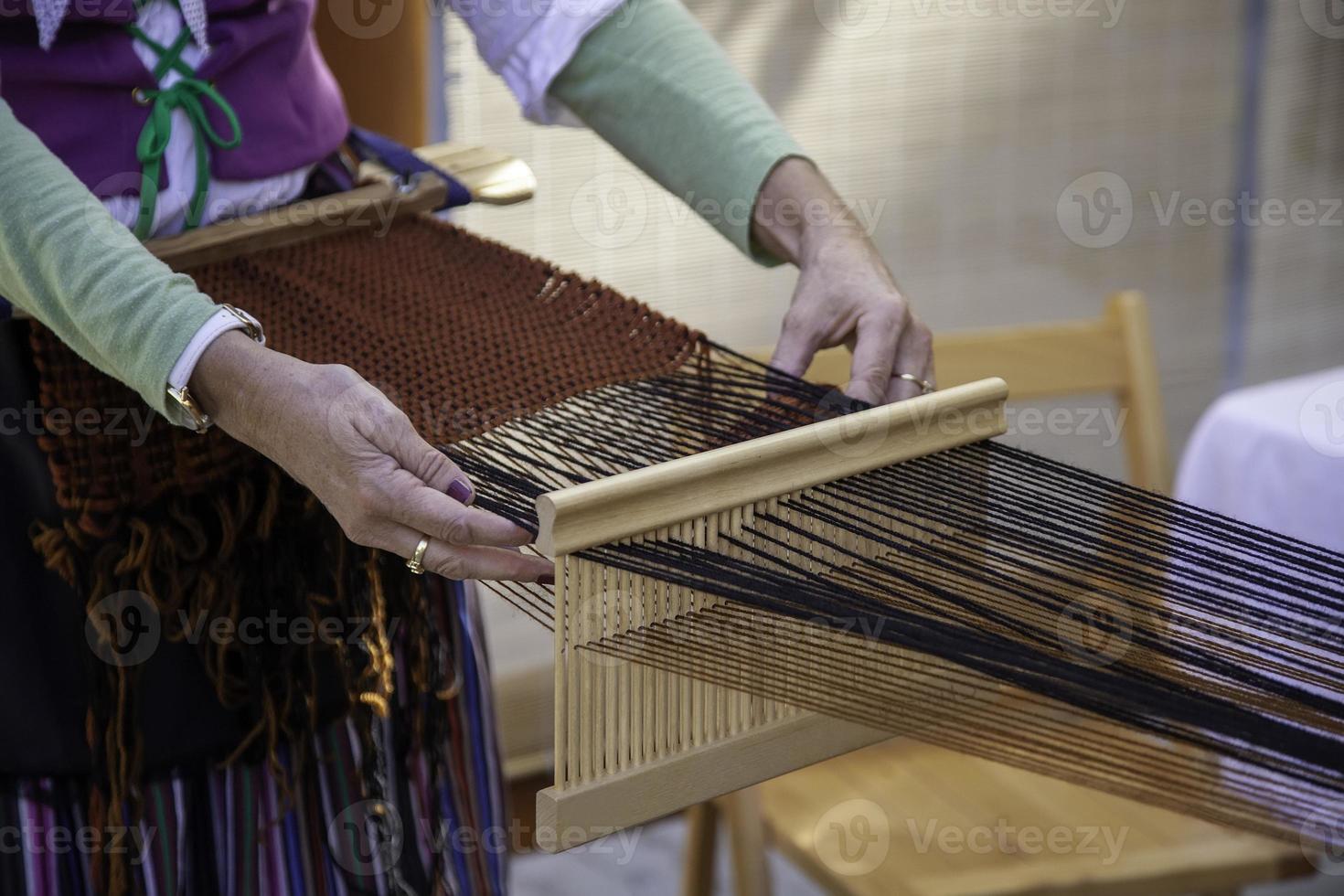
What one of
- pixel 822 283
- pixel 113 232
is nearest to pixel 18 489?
pixel 113 232

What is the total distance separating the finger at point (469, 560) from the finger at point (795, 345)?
30 cm

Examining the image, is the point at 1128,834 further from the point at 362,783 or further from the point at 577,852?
the point at 577,852

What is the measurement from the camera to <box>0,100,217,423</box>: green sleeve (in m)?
0.73

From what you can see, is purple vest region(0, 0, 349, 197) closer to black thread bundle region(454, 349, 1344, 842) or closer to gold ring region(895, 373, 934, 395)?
black thread bundle region(454, 349, 1344, 842)

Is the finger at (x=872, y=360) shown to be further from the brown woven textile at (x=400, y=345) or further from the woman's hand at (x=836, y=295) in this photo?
the brown woven textile at (x=400, y=345)

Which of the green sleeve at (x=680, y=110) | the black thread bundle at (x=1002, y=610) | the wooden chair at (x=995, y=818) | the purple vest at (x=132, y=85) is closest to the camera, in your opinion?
the black thread bundle at (x=1002, y=610)

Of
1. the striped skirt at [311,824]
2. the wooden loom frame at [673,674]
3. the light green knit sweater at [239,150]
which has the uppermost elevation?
the light green knit sweater at [239,150]

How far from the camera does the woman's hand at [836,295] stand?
0.91m

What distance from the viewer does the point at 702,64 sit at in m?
1.02

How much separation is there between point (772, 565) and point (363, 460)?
8.8 inches

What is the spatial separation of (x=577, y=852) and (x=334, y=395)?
5.86 ft

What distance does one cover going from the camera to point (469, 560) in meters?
0.70

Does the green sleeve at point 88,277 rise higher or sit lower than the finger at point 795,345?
higher

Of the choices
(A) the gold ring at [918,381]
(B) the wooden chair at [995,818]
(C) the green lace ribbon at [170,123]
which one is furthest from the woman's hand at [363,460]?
(B) the wooden chair at [995,818]
